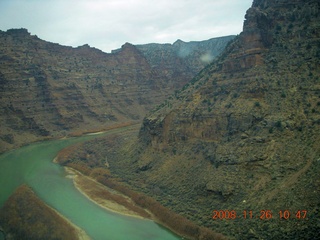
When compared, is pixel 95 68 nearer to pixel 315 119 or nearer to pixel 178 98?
pixel 178 98

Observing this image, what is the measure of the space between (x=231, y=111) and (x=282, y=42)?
11.2 meters

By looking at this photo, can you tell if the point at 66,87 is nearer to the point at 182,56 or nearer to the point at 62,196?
the point at 62,196

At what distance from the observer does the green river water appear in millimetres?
32812

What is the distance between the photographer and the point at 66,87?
10006cm

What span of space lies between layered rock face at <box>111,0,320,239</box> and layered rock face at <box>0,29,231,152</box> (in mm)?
42745

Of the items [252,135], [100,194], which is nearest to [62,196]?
[100,194]

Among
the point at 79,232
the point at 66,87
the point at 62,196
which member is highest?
the point at 66,87

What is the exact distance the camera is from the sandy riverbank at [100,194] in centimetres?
3839
